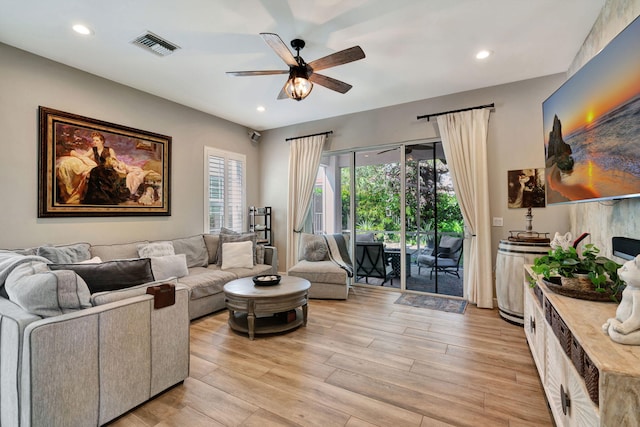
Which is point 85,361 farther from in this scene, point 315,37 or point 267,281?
point 315,37

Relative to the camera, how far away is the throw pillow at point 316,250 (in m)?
4.59

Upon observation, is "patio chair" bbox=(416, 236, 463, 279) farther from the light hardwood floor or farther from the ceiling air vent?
the ceiling air vent

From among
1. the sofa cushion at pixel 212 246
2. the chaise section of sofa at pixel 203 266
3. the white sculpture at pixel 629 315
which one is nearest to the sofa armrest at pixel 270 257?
the chaise section of sofa at pixel 203 266

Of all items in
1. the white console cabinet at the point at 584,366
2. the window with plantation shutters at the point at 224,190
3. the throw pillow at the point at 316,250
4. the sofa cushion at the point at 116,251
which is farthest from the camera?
the window with plantation shutters at the point at 224,190

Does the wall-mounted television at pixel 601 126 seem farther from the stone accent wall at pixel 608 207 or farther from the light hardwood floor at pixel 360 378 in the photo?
the light hardwood floor at pixel 360 378

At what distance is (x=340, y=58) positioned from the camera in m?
2.39

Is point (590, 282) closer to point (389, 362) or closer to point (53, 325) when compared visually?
point (389, 362)

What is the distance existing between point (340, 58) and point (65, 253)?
11.0ft

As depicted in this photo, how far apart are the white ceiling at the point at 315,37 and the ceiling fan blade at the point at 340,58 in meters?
Result: 0.38

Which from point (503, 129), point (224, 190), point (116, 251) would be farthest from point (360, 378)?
point (224, 190)

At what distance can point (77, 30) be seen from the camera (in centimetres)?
262

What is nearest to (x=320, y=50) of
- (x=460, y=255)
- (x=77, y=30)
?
(x=77, y=30)

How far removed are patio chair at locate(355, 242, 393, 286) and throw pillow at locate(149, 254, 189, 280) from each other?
2.77 metres

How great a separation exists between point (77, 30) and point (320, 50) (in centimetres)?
227
